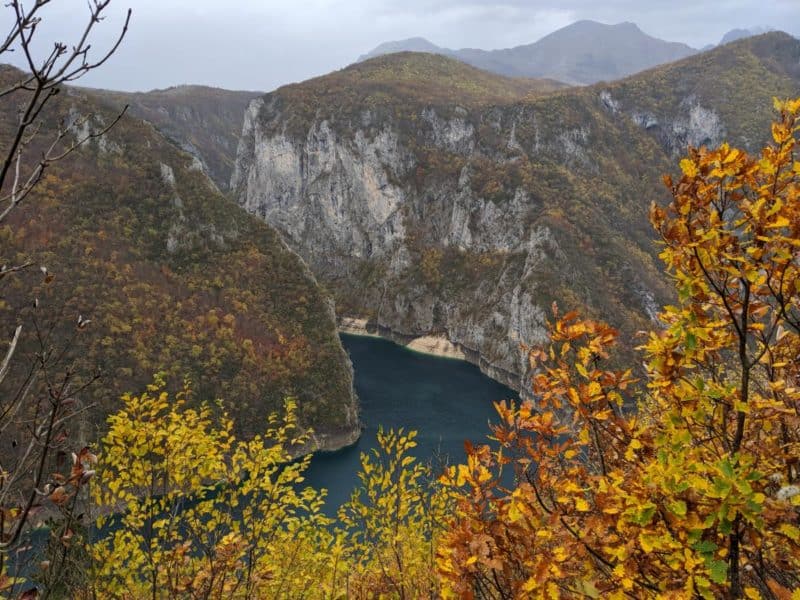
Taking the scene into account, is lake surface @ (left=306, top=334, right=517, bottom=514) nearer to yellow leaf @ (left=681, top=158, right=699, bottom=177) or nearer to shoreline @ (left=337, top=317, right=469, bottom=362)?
shoreline @ (left=337, top=317, right=469, bottom=362)

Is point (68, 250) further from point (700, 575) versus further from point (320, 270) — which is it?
point (320, 270)

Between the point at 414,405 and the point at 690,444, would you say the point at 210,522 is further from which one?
the point at 414,405

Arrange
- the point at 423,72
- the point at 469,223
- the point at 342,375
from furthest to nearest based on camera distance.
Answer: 1. the point at 423,72
2. the point at 469,223
3. the point at 342,375

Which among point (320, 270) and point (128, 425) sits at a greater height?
point (128, 425)

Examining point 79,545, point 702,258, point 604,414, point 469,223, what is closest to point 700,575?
point 604,414

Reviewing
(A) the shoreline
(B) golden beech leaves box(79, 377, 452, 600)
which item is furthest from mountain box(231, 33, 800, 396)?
(B) golden beech leaves box(79, 377, 452, 600)

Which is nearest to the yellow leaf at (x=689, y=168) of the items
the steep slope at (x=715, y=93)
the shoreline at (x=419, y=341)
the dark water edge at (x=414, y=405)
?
the dark water edge at (x=414, y=405)
